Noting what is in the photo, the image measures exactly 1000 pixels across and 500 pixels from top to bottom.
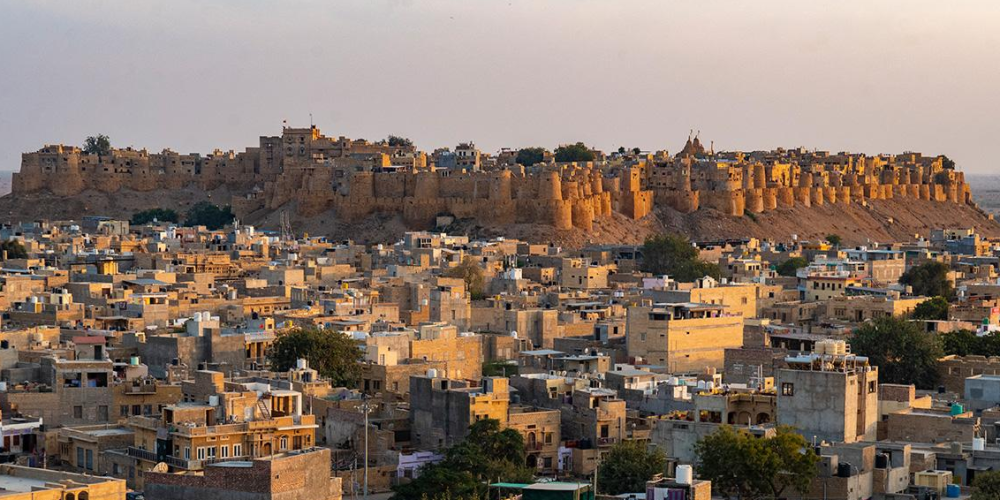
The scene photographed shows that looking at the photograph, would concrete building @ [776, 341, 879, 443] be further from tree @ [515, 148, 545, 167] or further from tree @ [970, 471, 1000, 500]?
tree @ [515, 148, 545, 167]

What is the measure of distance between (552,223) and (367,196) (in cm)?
Answer: 994

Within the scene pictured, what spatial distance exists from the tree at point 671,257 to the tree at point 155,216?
31713mm

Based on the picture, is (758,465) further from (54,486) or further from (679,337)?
(679,337)

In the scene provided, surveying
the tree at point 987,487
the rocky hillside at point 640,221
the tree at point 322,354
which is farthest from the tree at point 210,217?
the tree at point 987,487

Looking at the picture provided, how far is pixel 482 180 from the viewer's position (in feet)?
296

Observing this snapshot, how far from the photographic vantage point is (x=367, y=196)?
301ft

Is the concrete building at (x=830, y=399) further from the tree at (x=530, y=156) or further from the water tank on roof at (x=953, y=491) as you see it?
the tree at (x=530, y=156)

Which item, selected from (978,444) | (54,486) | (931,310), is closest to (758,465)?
(978,444)

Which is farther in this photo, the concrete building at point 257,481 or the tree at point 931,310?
the tree at point 931,310

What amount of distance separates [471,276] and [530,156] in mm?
53558

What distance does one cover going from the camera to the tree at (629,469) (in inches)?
1023

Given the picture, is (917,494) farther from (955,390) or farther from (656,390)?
(955,390)

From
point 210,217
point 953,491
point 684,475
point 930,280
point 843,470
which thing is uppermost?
point 210,217

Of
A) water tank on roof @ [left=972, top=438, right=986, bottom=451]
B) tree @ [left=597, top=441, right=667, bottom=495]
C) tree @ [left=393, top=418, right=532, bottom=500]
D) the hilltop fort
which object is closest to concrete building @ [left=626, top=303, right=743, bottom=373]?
tree @ [left=393, top=418, right=532, bottom=500]
